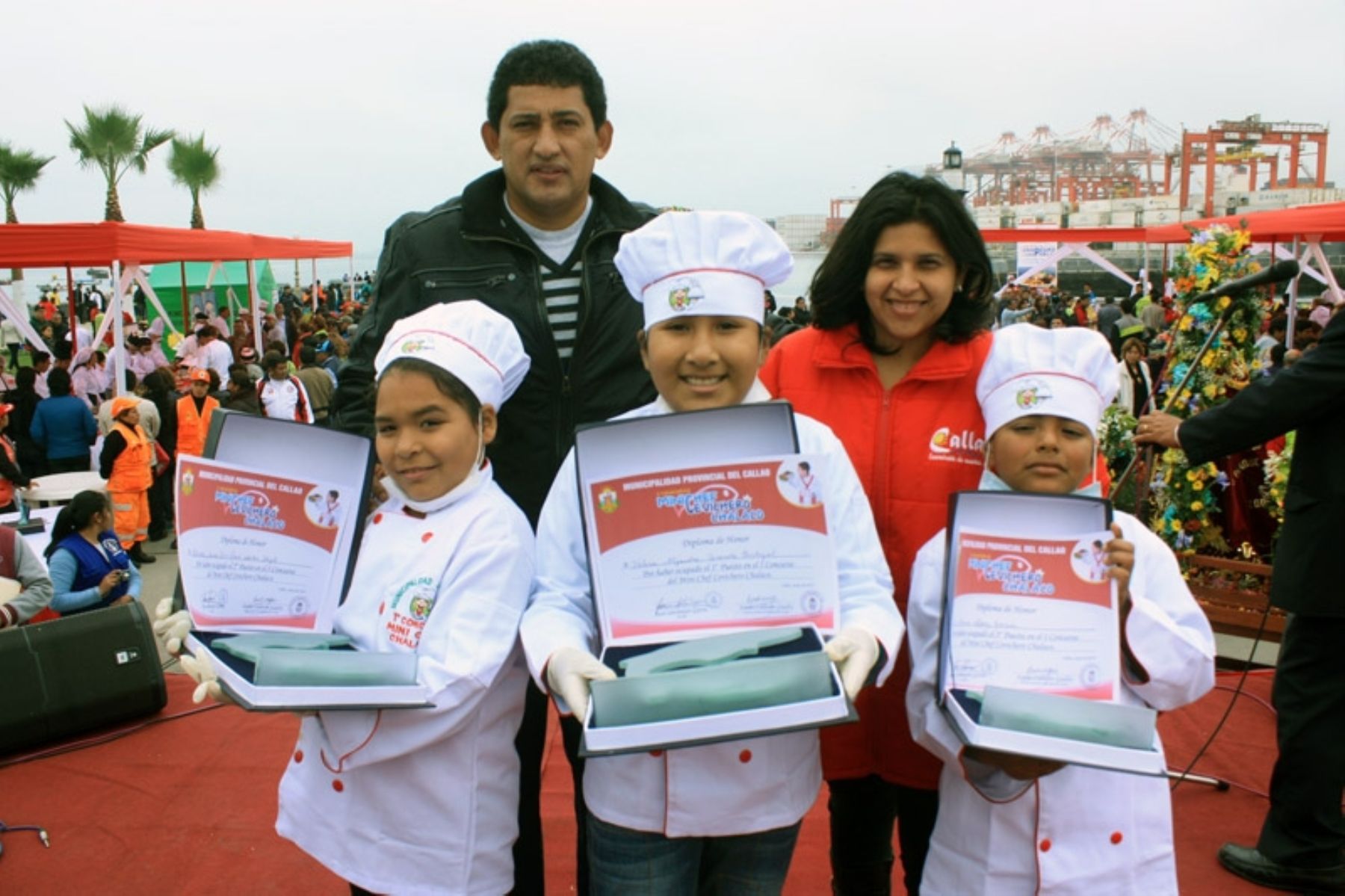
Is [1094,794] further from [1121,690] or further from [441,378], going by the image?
[441,378]

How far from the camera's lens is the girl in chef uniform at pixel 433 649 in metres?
1.66

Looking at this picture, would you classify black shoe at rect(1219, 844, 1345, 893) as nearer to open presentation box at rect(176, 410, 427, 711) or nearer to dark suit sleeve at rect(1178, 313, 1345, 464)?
dark suit sleeve at rect(1178, 313, 1345, 464)

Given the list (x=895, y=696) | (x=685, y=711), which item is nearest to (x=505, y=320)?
(x=685, y=711)

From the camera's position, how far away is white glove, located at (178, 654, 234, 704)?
1.54 metres

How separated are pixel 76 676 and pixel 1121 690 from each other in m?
4.60

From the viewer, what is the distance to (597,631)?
1640mm

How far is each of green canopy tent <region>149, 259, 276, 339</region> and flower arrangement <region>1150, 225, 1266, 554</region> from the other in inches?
717

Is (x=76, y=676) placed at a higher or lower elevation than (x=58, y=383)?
lower

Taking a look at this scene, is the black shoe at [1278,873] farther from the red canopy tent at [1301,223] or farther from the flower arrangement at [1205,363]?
the red canopy tent at [1301,223]

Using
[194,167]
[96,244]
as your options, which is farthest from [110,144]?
[96,244]

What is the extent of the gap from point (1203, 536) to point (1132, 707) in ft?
16.8

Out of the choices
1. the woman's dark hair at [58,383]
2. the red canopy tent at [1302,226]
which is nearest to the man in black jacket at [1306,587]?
the red canopy tent at [1302,226]

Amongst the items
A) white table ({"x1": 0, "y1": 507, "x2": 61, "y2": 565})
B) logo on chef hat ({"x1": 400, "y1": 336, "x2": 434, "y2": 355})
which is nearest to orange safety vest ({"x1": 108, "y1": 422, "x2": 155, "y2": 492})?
white table ({"x1": 0, "y1": 507, "x2": 61, "y2": 565})

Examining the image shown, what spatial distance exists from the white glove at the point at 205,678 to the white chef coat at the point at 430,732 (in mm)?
181
